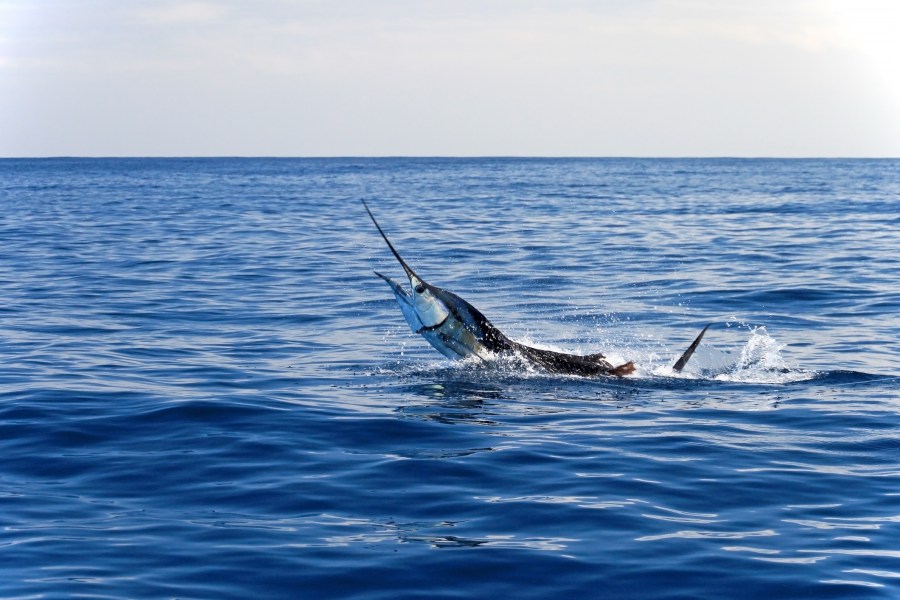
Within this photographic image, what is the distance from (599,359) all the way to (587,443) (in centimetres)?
305

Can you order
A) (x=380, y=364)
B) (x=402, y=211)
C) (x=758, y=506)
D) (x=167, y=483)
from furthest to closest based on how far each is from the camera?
(x=402, y=211)
(x=380, y=364)
(x=167, y=483)
(x=758, y=506)

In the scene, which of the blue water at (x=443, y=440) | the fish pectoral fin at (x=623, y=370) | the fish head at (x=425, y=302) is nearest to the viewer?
the blue water at (x=443, y=440)

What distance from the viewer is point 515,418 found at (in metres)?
11.0

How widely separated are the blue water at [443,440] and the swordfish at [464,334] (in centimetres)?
30

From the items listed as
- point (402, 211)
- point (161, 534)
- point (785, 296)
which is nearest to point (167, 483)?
point (161, 534)

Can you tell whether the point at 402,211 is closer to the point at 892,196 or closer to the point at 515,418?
the point at 892,196

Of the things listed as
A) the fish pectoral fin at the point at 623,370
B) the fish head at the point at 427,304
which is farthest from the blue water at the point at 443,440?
the fish head at the point at 427,304

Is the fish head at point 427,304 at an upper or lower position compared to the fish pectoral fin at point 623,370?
upper

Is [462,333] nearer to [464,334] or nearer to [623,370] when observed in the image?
[464,334]

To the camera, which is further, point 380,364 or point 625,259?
point 625,259

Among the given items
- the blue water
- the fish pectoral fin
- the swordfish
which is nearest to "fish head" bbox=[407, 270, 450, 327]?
the swordfish

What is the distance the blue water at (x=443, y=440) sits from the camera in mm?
6941

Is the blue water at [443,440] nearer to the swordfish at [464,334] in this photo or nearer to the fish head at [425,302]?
the swordfish at [464,334]

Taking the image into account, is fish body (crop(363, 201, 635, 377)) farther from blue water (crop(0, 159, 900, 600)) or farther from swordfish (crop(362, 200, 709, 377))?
blue water (crop(0, 159, 900, 600))
